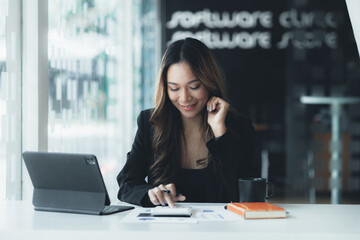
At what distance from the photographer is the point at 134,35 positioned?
4.31 m

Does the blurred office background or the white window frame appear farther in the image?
the blurred office background

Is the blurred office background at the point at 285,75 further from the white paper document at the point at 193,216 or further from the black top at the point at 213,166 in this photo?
the white paper document at the point at 193,216

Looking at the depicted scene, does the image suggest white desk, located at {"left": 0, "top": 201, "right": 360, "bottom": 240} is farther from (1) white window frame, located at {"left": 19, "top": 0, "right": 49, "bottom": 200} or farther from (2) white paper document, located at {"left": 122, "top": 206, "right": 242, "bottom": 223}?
(1) white window frame, located at {"left": 19, "top": 0, "right": 49, "bottom": 200}

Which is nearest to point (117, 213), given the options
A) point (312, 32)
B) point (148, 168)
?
point (148, 168)

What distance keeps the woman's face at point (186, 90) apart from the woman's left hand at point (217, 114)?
0.05m

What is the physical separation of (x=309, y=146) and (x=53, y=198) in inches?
167

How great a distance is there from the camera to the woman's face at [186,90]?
2021 mm

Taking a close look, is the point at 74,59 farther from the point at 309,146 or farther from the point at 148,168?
the point at 309,146

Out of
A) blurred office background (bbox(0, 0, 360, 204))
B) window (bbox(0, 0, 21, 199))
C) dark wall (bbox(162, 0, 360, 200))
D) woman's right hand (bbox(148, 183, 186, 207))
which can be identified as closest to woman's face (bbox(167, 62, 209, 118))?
woman's right hand (bbox(148, 183, 186, 207))

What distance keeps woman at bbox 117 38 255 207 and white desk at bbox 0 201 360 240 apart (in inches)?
26.0

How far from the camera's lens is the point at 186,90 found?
6.61 ft

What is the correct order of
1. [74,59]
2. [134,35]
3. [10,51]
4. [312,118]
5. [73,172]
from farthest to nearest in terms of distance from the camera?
[312,118], [134,35], [74,59], [10,51], [73,172]

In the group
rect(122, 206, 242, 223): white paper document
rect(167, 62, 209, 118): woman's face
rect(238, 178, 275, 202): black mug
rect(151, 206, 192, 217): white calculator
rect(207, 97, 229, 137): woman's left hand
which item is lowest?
rect(122, 206, 242, 223): white paper document

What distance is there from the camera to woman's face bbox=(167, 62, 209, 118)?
6.63ft
